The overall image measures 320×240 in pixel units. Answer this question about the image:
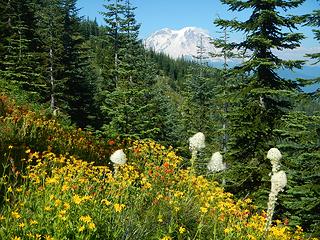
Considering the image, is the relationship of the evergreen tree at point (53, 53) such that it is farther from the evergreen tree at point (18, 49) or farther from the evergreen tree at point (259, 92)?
the evergreen tree at point (259, 92)

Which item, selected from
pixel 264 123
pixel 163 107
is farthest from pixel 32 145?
pixel 163 107

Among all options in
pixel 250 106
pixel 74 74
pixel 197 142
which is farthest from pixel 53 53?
pixel 197 142

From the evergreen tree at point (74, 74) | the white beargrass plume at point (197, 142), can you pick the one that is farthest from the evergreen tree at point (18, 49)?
the white beargrass plume at point (197, 142)

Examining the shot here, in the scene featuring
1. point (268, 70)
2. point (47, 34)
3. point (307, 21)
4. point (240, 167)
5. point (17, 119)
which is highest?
point (47, 34)

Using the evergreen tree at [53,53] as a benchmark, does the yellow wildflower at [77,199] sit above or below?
below

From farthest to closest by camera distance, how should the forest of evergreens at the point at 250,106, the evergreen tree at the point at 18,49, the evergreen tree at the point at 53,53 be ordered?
the evergreen tree at the point at 53,53
the evergreen tree at the point at 18,49
the forest of evergreens at the point at 250,106

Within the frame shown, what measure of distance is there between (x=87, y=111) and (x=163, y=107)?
6491 millimetres

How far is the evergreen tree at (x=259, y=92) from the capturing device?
485 inches

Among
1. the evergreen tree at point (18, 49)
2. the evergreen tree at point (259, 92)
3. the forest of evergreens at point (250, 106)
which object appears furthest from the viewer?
the evergreen tree at point (18, 49)

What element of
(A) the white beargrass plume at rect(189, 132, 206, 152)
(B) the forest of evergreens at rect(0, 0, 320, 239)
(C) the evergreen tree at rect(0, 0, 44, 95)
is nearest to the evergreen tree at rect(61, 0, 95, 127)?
(B) the forest of evergreens at rect(0, 0, 320, 239)

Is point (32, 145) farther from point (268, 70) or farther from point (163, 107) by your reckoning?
point (163, 107)

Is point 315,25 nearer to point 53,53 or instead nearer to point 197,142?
point 197,142

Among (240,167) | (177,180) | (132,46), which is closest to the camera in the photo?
(177,180)

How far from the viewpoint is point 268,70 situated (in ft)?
42.8
